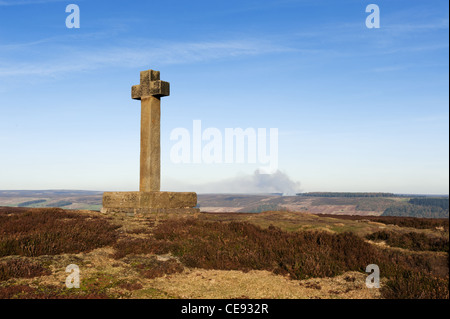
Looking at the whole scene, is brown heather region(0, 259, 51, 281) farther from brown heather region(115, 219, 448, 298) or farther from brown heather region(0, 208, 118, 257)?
brown heather region(115, 219, 448, 298)

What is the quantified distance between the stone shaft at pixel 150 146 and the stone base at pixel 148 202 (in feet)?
2.66

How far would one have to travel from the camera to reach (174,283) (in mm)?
6945

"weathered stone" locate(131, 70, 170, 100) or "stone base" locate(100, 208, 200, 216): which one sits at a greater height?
"weathered stone" locate(131, 70, 170, 100)

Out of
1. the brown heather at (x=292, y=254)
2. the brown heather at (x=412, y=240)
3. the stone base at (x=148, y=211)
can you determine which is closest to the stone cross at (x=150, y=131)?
the stone base at (x=148, y=211)

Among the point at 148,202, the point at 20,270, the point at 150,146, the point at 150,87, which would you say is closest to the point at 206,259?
the point at 20,270

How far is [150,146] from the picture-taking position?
1530 cm

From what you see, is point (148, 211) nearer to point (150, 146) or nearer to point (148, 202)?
point (148, 202)

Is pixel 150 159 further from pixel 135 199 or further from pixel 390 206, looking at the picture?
pixel 390 206

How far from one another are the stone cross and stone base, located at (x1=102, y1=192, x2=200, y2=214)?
81 cm

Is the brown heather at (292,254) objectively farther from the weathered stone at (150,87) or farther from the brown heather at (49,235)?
the weathered stone at (150,87)

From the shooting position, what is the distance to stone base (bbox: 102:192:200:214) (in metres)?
14.3

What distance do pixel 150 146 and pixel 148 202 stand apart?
92.4 inches

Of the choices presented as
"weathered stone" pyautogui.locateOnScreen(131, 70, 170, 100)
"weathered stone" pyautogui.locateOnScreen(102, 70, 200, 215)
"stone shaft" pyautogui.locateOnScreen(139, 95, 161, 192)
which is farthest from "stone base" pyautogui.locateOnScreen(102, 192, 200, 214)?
"weathered stone" pyautogui.locateOnScreen(131, 70, 170, 100)
